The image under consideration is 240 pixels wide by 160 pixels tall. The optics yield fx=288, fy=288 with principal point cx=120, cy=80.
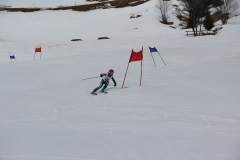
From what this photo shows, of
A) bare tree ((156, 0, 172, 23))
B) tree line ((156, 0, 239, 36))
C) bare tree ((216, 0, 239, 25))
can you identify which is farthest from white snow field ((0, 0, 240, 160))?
bare tree ((156, 0, 172, 23))

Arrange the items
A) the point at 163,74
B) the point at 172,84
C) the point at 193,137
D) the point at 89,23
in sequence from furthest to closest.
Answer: the point at 89,23 < the point at 163,74 < the point at 172,84 < the point at 193,137

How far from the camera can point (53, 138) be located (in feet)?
24.3

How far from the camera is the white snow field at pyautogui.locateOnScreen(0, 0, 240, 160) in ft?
21.7

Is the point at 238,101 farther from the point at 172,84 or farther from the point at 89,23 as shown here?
the point at 89,23

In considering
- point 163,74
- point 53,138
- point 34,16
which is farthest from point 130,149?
point 34,16

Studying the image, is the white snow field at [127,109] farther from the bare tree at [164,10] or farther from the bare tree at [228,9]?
the bare tree at [164,10]

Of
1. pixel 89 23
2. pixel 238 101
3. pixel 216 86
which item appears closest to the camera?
pixel 238 101

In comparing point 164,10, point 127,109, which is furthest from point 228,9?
point 127,109

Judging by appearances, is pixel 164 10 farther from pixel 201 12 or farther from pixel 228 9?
pixel 201 12

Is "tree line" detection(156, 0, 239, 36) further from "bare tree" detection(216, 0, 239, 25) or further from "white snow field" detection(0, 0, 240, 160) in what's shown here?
"white snow field" detection(0, 0, 240, 160)

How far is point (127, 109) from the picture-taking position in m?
10.2

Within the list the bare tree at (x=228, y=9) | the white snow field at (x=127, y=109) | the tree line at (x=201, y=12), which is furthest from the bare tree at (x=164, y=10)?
the white snow field at (x=127, y=109)

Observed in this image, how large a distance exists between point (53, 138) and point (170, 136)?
3.00 meters

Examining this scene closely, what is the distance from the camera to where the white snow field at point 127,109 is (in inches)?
261
